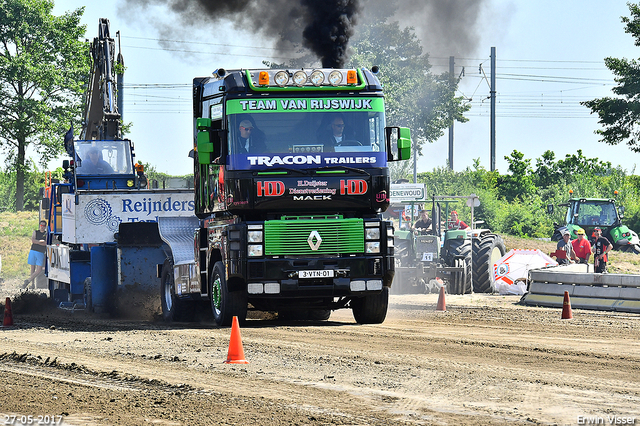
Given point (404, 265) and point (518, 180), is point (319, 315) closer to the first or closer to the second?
point (404, 265)

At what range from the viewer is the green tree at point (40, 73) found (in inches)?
1703

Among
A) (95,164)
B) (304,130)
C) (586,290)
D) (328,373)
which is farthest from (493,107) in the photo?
(328,373)

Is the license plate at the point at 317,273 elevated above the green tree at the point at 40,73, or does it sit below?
below

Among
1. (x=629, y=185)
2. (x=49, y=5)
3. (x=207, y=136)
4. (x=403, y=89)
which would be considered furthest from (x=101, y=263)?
(x=629, y=185)

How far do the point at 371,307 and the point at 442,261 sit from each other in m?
9.18

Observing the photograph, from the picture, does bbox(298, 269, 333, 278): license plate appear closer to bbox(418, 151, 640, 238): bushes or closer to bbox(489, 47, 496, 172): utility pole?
bbox(418, 151, 640, 238): bushes

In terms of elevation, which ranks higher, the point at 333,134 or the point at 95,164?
the point at 95,164

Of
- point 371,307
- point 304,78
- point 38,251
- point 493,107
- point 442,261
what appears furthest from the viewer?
point 493,107

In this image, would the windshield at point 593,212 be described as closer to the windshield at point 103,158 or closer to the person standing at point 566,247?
the person standing at point 566,247

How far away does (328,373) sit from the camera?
31.4 ft

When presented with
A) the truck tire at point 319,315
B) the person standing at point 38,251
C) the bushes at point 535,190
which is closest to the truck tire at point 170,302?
the truck tire at point 319,315

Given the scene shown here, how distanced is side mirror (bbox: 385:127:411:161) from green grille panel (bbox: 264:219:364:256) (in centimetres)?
111

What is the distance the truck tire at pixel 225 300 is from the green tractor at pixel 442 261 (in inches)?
356

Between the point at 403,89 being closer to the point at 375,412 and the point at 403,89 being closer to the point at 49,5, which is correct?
the point at 49,5
